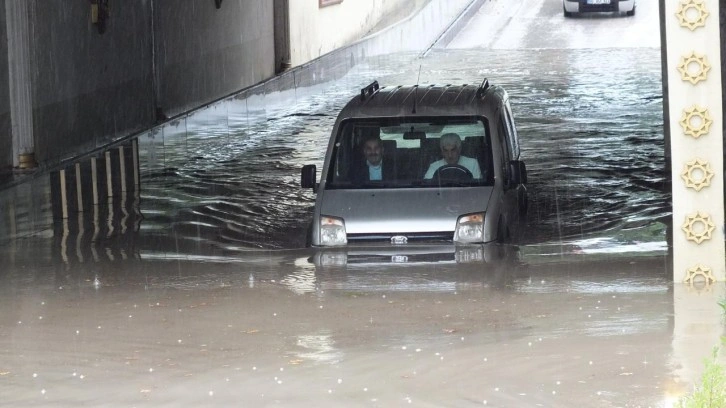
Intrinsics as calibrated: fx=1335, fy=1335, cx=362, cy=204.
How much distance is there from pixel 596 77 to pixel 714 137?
24368 mm

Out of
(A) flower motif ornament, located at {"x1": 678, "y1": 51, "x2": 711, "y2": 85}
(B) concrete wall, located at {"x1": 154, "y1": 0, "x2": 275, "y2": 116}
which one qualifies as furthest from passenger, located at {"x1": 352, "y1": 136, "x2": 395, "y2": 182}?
(B) concrete wall, located at {"x1": 154, "y1": 0, "x2": 275, "y2": 116}

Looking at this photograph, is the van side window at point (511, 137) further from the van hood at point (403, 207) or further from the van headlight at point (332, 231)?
the van headlight at point (332, 231)

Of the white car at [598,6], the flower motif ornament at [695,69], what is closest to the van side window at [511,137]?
the flower motif ornament at [695,69]

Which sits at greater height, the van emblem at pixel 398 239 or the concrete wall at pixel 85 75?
the concrete wall at pixel 85 75

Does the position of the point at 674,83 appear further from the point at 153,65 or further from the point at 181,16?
the point at 181,16

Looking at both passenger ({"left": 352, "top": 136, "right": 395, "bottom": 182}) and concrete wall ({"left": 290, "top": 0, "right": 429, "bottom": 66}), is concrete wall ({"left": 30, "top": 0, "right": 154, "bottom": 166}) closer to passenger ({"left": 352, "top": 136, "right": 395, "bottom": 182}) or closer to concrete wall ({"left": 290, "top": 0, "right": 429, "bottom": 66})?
passenger ({"left": 352, "top": 136, "right": 395, "bottom": 182})

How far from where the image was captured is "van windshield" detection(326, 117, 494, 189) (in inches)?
483

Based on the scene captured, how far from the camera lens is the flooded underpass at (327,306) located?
7266 mm

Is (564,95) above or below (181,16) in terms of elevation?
below

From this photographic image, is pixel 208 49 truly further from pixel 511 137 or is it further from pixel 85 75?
pixel 511 137

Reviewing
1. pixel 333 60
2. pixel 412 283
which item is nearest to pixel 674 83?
pixel 412 283

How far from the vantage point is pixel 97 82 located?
71.1 feet

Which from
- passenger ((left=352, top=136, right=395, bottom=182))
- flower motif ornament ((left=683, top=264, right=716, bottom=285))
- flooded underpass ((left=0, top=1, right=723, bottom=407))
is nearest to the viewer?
flooded underpass ((left=0, top=1, right=723, bottom=407))

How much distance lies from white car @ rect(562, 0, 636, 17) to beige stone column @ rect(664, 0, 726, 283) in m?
34.5
